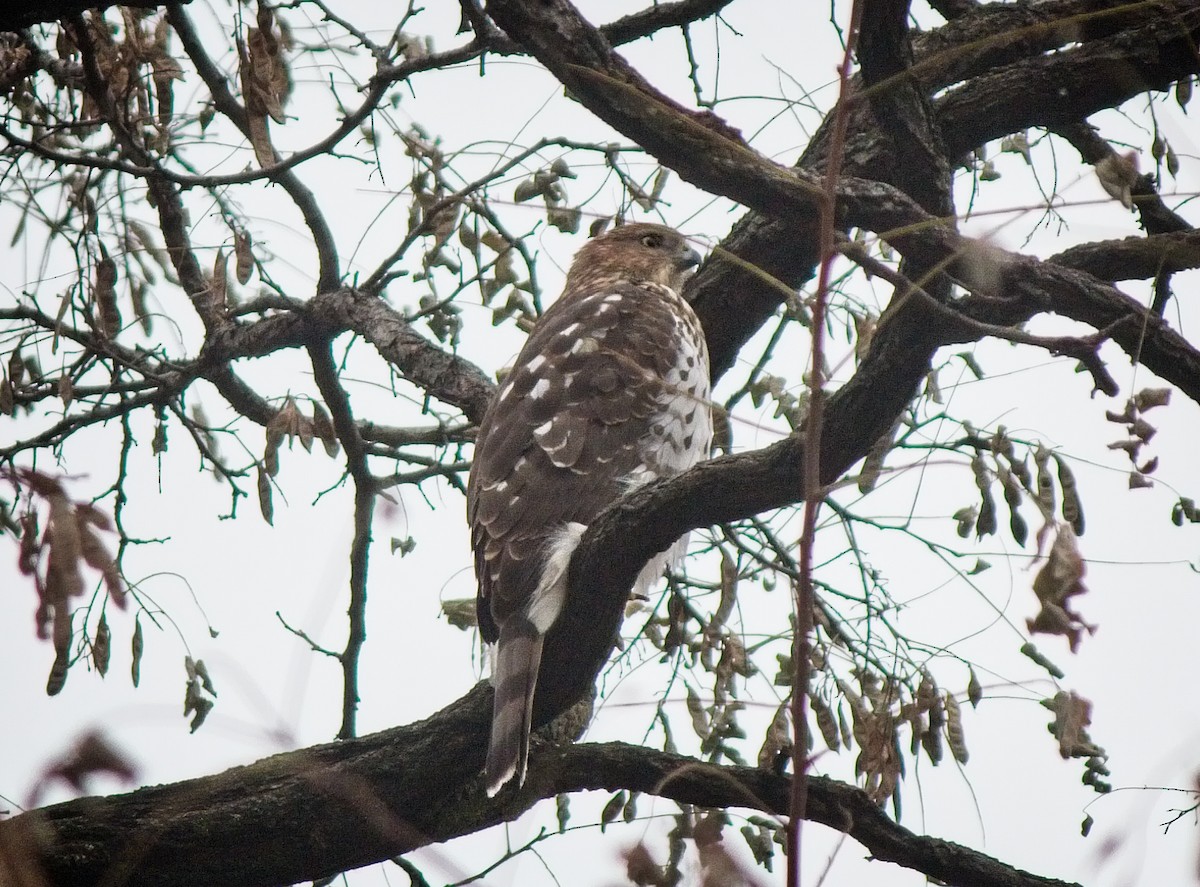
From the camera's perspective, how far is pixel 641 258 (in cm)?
536

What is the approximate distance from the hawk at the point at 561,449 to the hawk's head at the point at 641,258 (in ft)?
1.10

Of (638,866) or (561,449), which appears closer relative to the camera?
(638,866)

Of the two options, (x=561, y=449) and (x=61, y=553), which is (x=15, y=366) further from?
(x=61, y=553)

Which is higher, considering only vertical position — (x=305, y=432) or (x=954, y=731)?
(x=305, y=432)

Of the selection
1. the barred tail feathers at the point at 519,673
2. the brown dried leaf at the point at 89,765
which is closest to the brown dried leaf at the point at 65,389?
the barred tail feathers at the point at 519,673

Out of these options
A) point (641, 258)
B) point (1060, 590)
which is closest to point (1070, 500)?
point (1060, 590)

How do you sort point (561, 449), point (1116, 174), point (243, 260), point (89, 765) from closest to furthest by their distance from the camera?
point (89, 765) → point (1116, 174) → point (243, 260) → point (561, 449)

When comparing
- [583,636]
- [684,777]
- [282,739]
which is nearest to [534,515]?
[583,636]

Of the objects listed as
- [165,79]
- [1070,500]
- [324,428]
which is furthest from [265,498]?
[1070,500]

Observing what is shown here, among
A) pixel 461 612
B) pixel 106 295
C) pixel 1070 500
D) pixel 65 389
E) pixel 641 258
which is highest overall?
pixel 641 258

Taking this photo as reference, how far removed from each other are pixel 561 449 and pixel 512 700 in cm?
102

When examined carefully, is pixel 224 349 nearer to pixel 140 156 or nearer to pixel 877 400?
pixel 140 156

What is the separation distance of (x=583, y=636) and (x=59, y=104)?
9.46 feet

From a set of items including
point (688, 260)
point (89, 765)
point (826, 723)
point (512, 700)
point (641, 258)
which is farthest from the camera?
point (641, 258)
